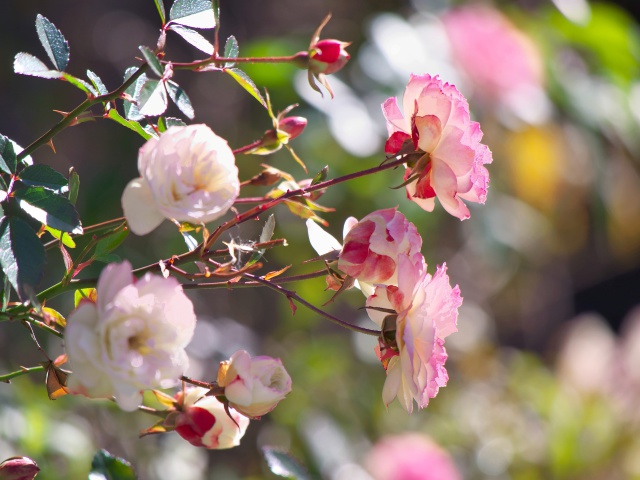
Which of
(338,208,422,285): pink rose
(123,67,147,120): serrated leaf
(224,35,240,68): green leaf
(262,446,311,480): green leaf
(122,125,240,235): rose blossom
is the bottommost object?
(262,446,311,480): green leaf

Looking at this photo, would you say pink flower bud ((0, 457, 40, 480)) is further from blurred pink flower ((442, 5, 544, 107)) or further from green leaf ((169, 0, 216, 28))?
blurred pink flower ((442, 5, 544, 107))

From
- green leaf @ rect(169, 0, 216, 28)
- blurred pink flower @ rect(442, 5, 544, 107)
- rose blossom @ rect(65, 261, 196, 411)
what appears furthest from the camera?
blurred pink flower @ rect(442, 5, 544, 107)

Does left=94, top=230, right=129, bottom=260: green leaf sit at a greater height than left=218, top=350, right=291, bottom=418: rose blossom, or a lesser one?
greater

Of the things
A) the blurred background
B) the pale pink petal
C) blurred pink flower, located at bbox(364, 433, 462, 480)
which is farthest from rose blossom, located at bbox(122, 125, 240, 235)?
blurred pink flower, located at bbox(364, 433, 462, 480)

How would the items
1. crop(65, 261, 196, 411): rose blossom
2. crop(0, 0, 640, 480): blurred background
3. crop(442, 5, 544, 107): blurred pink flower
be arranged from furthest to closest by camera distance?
crop(442, 5, 544, 107): blurred pink flower → crop(0, 0, 640, 480): blurred background → crop(65, 261, 196, 411): rose blossom

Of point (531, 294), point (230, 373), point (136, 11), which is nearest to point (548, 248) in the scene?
point (531, 294)

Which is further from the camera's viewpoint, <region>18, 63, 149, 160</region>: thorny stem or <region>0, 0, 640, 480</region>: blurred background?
<region>0, 0, 640, 480</region>: blurred background

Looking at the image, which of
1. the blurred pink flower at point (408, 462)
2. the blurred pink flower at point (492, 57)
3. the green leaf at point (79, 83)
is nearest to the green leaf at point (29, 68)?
the green leaf at point (79, 83)

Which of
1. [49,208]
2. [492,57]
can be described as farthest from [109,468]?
[492,57]

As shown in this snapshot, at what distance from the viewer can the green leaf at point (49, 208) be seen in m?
0.37

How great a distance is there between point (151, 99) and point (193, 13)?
0.08 m

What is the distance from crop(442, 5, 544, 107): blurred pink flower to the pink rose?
3.63 feet

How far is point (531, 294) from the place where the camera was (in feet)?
7.64

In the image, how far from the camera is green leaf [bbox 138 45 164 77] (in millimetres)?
357
